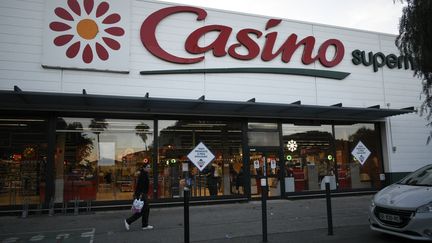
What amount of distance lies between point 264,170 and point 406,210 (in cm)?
860

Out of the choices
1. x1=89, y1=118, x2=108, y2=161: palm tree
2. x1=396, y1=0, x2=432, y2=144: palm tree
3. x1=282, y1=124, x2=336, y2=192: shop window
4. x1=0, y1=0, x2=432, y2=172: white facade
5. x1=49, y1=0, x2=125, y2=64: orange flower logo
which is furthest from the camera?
x1=282, y1=124, x2=336, y2=192: shop window

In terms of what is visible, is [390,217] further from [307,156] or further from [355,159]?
[355,159]

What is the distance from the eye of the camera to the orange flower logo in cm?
1353

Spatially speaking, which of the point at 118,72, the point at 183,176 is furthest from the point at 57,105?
the point at 183,176

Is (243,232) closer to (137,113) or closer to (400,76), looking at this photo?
(137,113)

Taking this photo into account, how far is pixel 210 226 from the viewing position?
1069 cm

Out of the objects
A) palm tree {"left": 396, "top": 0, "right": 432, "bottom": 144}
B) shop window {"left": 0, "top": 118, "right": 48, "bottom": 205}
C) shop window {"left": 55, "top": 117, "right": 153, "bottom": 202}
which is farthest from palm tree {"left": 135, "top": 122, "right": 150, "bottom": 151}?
palm tree {"left": 396, "top": 0, "right": 432, "bottom": 144}

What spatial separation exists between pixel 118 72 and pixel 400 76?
13.4 meters

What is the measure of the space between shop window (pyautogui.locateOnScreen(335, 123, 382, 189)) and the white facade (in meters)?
0.57

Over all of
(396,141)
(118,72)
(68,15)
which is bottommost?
(396,141)

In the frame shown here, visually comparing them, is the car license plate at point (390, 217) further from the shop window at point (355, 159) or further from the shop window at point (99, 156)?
the shop window at point (355, 159)

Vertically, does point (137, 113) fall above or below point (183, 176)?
above

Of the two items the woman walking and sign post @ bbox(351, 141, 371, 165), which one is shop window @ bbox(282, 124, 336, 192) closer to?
sign post @ bbox(351, 141, 371, 165)

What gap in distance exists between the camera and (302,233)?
956 cm
